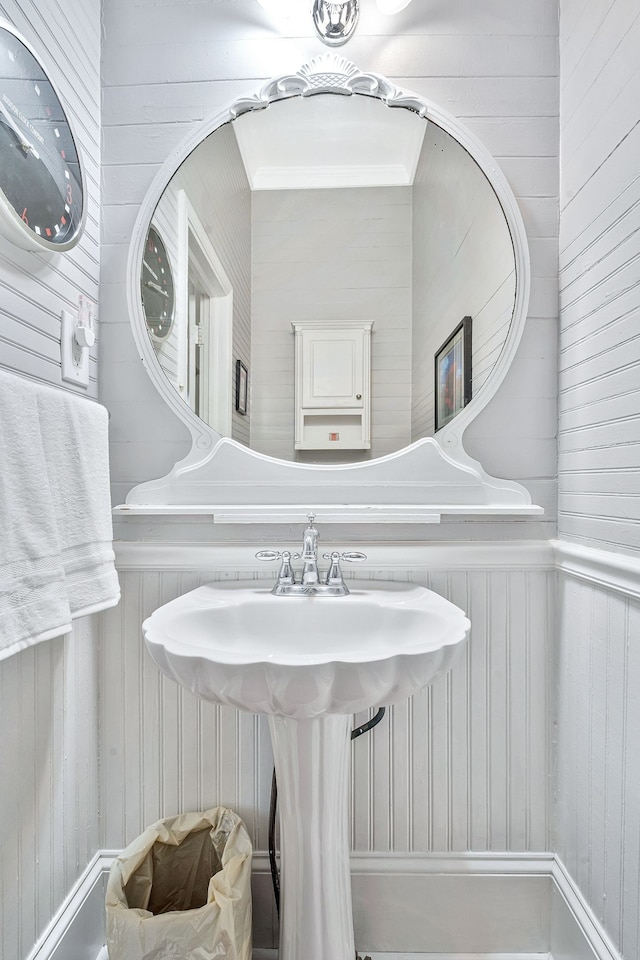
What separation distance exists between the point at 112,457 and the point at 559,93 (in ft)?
4.24

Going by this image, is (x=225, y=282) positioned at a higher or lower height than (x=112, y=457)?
higher

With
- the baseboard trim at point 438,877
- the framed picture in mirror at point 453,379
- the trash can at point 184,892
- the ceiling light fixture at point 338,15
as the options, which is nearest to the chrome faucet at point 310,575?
the framed picture in mirror at point 453,379

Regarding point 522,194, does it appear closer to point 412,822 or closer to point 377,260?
point 377,260

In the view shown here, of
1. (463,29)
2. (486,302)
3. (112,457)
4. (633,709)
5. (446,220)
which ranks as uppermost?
(463,29)

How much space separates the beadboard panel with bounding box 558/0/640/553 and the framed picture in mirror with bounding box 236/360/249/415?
704 millimetres

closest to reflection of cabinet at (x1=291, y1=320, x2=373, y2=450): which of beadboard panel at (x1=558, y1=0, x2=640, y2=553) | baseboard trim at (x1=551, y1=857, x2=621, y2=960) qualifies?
beadboard panel at (x1=558, y1=0, x2=640, y2=553)

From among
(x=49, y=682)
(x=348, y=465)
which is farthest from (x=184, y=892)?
(x=348, y=465)

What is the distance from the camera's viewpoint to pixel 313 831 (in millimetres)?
999

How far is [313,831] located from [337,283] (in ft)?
3.61

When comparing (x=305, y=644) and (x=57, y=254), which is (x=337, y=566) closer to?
(x=305, y=644)

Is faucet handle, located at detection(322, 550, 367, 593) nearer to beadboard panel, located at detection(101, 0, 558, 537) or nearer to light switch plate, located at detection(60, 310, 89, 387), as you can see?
beadboard panel, located at detection(101, 0, 558, 537)

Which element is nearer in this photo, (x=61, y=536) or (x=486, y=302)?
(x=61, y=536)

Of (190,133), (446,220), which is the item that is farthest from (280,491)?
(190,133)

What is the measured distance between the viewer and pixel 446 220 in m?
1.29
